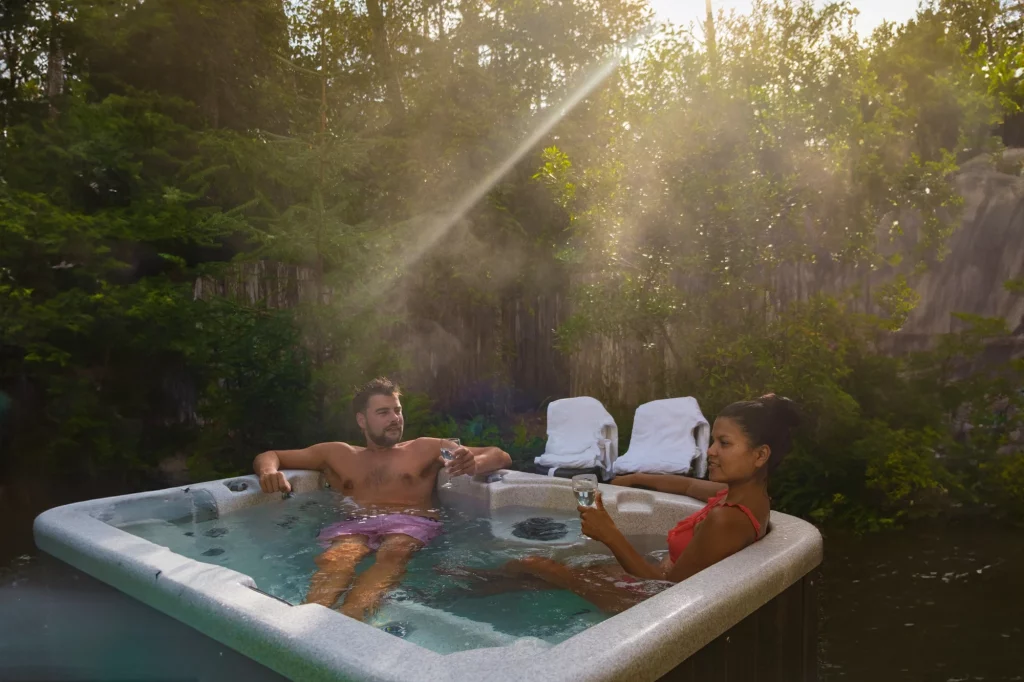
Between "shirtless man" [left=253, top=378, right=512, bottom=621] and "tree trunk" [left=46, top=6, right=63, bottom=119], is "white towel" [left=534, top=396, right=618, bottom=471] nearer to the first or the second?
"shirtless man" [left=253, top=378, right=512, bottom=621]

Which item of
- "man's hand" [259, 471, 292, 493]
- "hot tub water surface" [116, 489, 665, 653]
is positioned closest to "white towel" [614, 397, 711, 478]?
"hot tub water surface" [116, 489, 665, 653]

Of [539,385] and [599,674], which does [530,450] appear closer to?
[539,385]

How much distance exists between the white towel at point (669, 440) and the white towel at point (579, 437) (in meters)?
0.15

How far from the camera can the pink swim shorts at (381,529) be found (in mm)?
3660

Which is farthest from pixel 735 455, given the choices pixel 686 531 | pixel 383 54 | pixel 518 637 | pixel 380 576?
pixel 383 54

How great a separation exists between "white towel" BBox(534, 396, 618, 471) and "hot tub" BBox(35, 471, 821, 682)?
1.66 m

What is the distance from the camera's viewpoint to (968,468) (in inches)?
205

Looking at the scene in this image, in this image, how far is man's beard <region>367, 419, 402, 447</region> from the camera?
4195mm

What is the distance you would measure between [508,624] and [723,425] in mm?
1025

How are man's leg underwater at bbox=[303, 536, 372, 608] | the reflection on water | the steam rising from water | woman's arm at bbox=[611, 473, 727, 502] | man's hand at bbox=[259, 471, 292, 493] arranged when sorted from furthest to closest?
1. the steam rising from water
2. man's hand at bbox=[259, 471, 292, 493]
3. woman's arm at bbox=[611, 473, 727, 502]
4. the reflection on water
5. man's leg underwater at bbox=[303, 536, 372, 608]

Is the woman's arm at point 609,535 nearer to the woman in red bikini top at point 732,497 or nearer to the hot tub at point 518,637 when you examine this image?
the woman in red bikini top at point 732,497

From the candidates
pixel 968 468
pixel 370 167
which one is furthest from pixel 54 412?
pixel 968 468

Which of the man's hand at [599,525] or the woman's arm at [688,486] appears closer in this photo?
the man's hand at [599,525]

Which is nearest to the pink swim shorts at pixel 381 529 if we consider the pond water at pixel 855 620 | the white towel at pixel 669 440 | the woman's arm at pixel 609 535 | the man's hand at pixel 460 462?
the man's hand at pixel 460 462
